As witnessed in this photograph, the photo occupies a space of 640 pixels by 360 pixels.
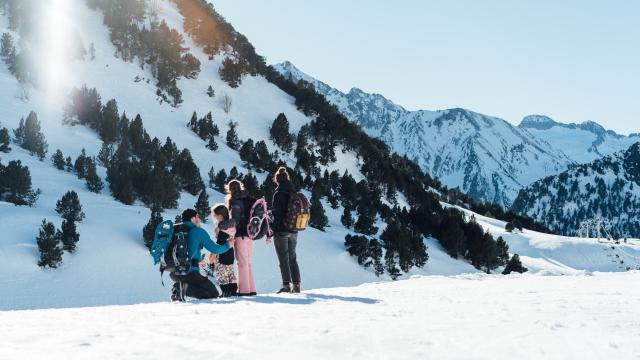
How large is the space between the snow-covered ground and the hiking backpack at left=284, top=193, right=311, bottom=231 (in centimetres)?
133

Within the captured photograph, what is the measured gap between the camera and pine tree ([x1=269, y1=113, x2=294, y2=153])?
1766 inches

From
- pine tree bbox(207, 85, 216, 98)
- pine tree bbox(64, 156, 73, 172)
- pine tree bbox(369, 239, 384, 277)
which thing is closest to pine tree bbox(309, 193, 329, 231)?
pine tree bbox(369, 239, 384, 277)

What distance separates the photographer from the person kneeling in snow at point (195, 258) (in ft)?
26.9

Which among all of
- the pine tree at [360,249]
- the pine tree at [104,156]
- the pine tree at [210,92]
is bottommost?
the pine tree at [360,249]

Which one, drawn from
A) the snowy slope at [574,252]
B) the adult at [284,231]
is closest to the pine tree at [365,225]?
the snowy slope at [574,252]

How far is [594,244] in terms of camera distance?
165 ft

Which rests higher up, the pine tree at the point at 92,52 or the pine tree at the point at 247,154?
the pine tree at the point at 92,52

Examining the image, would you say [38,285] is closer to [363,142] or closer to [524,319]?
[524,319]

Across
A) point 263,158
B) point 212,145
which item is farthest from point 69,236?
point 263,158

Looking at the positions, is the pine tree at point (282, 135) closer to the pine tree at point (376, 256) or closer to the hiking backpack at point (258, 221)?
the pine tree at point (376, 256)

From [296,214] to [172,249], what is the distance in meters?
2.04

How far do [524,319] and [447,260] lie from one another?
104 feet

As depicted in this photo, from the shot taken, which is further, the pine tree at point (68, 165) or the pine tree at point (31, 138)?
the pine tree at point (31, 138)

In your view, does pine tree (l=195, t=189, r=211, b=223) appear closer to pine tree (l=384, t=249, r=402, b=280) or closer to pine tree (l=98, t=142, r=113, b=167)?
pine tree (l=98, t=142, r=113, b=167)
